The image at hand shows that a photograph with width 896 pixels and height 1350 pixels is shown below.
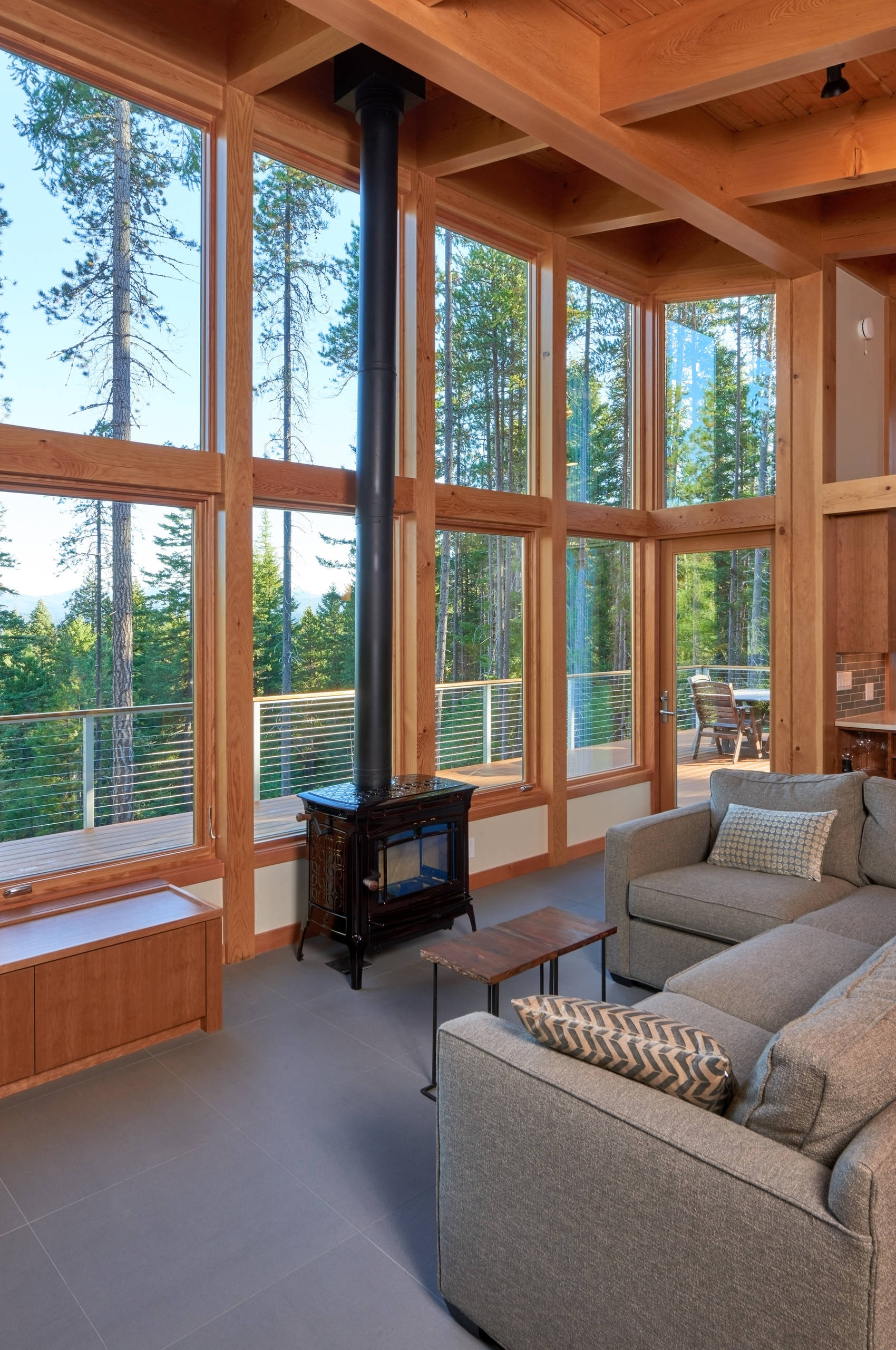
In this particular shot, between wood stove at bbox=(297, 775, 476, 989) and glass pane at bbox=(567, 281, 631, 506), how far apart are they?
2.58m

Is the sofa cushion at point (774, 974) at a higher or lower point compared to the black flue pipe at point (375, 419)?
lower

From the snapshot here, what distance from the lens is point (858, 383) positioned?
578cm

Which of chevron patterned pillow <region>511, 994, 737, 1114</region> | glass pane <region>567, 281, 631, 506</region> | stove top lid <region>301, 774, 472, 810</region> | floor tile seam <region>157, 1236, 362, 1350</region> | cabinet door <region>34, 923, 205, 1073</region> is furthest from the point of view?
glass pane <region>567, 281, 631, 506</region>

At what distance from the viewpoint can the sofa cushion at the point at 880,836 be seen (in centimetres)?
362

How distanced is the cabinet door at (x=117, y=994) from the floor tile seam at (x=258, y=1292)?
48.5 inches

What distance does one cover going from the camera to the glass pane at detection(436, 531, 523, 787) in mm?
5105

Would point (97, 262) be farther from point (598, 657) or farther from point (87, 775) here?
point (598, 657)

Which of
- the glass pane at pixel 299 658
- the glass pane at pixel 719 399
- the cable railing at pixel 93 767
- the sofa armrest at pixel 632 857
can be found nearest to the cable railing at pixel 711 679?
the glass pane at pixel 719 399

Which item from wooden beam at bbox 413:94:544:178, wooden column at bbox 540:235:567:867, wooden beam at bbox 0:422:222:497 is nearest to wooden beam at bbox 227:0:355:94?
wooden beam at bbox 413:94:544:178

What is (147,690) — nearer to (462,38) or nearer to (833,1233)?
(462,38)

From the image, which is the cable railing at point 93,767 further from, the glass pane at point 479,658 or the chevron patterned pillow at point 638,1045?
the chevron patterned pillow at point 638,1045

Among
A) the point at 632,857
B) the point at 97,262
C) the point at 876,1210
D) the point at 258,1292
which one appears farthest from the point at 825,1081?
the point at 97,262

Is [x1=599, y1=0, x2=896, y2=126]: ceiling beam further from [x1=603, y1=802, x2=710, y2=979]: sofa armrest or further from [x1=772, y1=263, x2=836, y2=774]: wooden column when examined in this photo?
[x1=603, y1=802, x2=710, y2=979]: sofa armrest

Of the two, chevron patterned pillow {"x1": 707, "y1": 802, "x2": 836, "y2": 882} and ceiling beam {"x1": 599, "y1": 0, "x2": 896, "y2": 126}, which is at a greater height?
ceiling beam {"x1": 599, "y1": 0, "x2": 896, "y2": 126}
